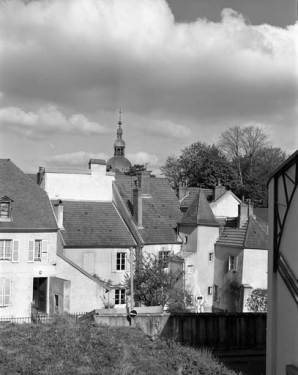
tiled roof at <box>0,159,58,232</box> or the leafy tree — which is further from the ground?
tiled roof at <box>0,159,58,232</box>

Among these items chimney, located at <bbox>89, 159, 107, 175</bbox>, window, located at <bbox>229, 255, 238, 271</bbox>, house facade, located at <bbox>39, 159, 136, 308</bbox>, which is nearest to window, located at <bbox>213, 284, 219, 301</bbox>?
window, located at <bbox>229, 255, 238, 271</bbox>

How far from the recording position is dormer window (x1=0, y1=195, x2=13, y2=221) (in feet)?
110

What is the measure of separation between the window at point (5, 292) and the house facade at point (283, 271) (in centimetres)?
1987

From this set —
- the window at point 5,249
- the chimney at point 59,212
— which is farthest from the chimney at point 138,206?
the window at point 5,249

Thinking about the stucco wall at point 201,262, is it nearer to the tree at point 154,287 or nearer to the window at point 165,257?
the window at point 165,257

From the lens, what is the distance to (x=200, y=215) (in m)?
39.7

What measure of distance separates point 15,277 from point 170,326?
47.3 feet

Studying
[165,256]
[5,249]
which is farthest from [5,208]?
[165,256]

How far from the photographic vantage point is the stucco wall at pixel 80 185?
132 ft

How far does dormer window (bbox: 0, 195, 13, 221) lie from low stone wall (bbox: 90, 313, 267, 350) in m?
13.5

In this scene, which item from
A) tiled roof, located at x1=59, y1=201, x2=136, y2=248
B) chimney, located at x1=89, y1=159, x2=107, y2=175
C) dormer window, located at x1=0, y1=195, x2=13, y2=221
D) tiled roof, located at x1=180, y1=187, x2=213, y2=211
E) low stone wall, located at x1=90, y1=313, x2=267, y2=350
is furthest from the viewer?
tiled roof, located at x1=180, y1=187, x2=213, y2=211

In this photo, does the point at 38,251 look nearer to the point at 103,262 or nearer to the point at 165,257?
the point at 103,262

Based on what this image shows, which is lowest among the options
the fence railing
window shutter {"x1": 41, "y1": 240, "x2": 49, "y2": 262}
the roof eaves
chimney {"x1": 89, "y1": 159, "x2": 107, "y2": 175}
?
the fence railing

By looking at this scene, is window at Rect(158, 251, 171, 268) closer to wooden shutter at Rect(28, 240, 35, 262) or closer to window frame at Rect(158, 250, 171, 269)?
window frame at Rect(158, 250, 171, 269)
